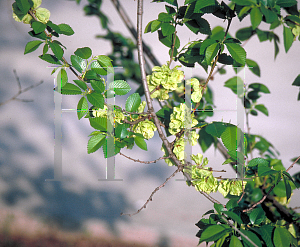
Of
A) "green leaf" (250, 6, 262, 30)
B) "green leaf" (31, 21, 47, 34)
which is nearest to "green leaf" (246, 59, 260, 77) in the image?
"green leaf" (250, 6, 262, 30)

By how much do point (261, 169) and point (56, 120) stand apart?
1.74 ft

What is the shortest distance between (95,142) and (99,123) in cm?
4

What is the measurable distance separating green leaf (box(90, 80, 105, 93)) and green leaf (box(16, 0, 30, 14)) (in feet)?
0.60

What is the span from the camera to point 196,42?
0.52m

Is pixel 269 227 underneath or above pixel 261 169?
underneath

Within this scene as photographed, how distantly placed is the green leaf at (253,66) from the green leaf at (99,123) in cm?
56

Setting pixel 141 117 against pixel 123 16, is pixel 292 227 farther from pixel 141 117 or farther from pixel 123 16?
pixel 123 16

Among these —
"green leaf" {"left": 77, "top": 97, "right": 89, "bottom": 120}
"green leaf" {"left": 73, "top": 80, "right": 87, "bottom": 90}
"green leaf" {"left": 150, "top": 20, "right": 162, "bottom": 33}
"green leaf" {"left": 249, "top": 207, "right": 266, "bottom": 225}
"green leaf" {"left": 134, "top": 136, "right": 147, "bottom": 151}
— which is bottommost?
"green leaf" {"left": 249, "top": 207, "right": 266, "bottom": 225}

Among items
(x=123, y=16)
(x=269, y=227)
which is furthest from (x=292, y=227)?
(x=123, y=16)

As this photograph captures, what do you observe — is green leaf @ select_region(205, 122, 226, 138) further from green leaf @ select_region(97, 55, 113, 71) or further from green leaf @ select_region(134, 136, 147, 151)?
green leaf @ select_region(97, 55, 113, 71)


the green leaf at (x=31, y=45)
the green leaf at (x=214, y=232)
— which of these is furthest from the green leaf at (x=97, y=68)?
the green leaf at (x=214, y=232)

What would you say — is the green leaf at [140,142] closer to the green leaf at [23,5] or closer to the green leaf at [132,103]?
the green leaf at [132,103]

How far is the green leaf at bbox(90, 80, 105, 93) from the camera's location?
480mm

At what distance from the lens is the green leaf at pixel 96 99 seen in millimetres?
460
